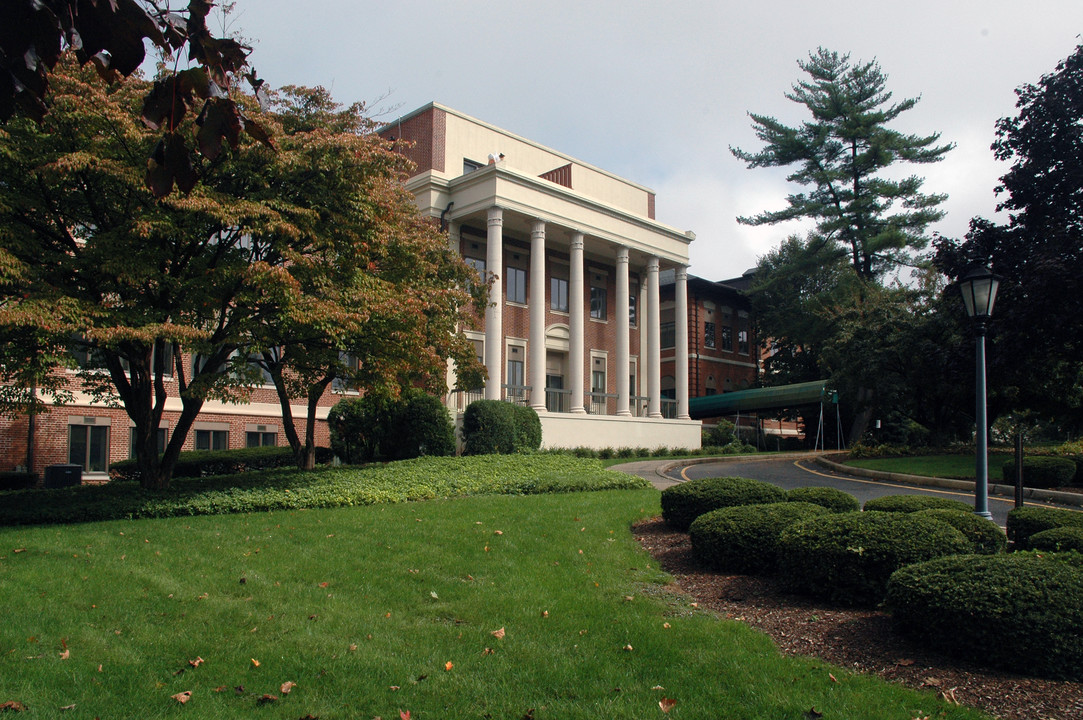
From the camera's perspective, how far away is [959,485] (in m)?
19.7

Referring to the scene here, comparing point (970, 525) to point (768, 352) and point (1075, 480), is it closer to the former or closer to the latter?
point (1075, 480)

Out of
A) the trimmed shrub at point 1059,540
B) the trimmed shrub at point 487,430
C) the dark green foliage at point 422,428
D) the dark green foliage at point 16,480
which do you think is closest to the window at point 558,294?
the trimmed shrub at point 487,430

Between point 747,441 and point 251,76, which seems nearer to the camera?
point 251,76

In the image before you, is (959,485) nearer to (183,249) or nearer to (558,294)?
(183,249)

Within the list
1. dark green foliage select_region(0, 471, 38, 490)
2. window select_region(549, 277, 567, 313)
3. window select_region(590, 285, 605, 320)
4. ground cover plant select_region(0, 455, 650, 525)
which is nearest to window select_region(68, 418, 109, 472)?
dark green foliage select_region(0, 471, 38, 490)

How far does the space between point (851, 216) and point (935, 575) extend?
141 feet

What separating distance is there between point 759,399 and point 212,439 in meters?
29.4

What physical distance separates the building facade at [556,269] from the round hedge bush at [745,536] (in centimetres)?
2207

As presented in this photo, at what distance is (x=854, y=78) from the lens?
1793 inches

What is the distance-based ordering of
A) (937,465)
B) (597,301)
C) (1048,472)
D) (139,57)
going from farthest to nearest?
1. (597,301)
2. (937,465)
3. (1048,472)
4. (139,57)

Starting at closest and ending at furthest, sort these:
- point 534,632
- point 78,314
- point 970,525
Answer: point 534,632, point 970,525, point 78,314

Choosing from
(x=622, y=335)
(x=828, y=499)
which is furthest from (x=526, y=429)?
(x=828, y=499)

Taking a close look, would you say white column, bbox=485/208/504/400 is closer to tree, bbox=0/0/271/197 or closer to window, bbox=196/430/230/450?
window, bbox=196/430/230/450

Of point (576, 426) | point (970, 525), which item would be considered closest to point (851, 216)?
point (576, 426)
